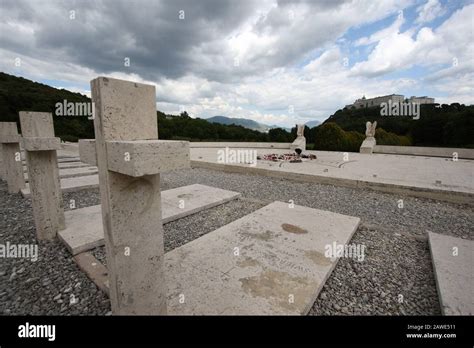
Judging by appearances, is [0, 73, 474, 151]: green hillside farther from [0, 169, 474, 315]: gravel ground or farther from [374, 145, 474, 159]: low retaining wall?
[0, 169, 474, 315]: gravel ground

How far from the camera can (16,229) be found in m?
3.49

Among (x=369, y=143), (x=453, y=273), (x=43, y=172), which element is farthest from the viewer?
(x=369, y=143)

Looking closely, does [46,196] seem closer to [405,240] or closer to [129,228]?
[129,228]

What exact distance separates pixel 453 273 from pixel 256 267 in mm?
2202

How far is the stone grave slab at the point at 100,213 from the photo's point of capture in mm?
2996

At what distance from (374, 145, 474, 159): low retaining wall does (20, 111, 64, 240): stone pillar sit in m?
18.0

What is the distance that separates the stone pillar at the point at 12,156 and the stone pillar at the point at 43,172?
3087mm

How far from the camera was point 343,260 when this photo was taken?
2.84 metres

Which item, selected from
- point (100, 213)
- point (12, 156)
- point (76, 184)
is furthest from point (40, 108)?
point (100, 213)

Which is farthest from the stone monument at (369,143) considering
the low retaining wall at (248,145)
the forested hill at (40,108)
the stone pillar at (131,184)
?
the forested hill at (40,108)

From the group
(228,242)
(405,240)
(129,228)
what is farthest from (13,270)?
(405,240)
